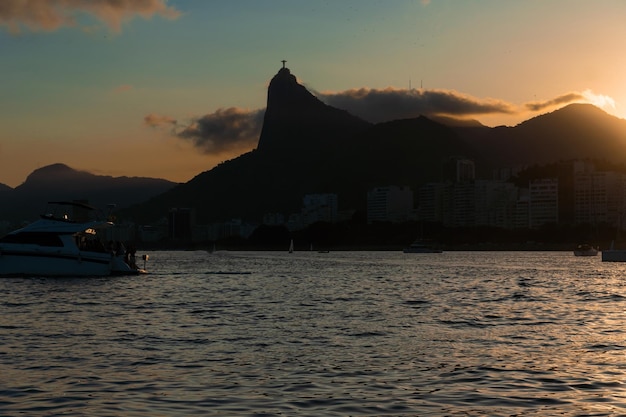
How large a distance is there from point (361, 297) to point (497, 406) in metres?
38.5

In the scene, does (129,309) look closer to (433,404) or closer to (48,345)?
(48,345)

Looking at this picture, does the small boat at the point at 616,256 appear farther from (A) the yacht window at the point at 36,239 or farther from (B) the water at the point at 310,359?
(A) the yacht window at the point at 36,239

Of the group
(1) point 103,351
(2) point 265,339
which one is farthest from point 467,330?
(1) point 103,351

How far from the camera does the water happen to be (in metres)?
18.2

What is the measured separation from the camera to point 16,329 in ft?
110

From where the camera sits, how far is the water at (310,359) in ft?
59.7

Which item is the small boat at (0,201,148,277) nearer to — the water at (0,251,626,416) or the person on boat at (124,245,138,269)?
the person on boat at (124,245,138,269)

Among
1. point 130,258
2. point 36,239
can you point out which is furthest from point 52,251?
point 130,258

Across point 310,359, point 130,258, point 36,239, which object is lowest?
point 310,359

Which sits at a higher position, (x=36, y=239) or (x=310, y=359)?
(x=36, y=239)

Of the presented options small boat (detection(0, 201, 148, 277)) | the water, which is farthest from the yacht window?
the water

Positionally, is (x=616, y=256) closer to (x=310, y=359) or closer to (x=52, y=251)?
(x=52, y=251)

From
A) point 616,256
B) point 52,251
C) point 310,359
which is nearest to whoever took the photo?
point 310,359

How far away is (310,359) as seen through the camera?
25.0 meters
